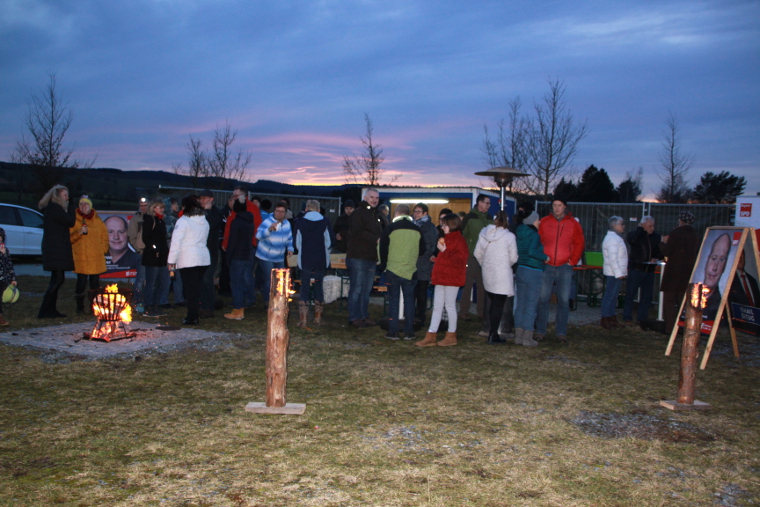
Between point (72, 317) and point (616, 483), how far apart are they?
25.5 feet

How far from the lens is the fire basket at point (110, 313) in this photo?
6852 mm

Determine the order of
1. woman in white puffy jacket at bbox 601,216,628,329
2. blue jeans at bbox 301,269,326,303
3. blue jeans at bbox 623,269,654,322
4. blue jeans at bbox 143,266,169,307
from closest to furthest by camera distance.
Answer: blue jeans at bbox 301,269,326,303 → woman in white puffy jacket at bbox 601,216,628,329 → blue jeans at bbox 143,266,169,307 → blue jeans at bbox 623,269,654,322

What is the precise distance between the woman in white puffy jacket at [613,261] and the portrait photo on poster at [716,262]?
1.27m

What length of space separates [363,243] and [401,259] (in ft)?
2.91

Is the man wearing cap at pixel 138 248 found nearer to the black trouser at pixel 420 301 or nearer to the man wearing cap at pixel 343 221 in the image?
the man wearing cap at pixel 343 221

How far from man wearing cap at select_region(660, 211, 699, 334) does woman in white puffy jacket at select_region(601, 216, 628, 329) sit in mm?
583

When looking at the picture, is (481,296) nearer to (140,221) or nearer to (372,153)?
(140,221)

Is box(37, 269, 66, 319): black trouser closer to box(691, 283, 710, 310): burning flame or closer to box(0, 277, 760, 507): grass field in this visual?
box(0, 277, 760, 507): grass field

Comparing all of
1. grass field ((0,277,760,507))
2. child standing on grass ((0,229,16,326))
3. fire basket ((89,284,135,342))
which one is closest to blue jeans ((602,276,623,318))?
grass field ((0,277,760,507))

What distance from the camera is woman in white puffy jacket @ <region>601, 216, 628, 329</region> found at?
8.54 m

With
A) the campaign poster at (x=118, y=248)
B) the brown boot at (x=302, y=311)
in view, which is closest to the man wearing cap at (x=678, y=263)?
the brown boot at (x=302, y=311)

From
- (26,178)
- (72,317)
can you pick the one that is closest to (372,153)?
(26,178)

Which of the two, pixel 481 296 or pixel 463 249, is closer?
pixel 463 249

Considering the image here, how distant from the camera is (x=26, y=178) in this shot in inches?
1227
